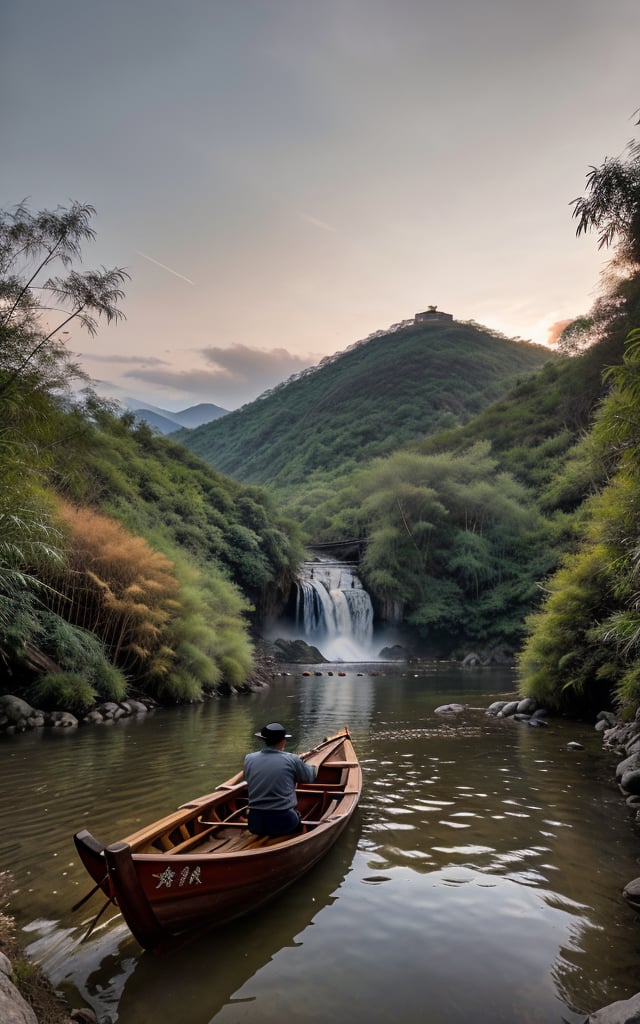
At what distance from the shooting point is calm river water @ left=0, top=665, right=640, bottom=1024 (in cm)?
338

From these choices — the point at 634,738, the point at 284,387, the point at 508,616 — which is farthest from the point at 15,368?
the point at 284,387

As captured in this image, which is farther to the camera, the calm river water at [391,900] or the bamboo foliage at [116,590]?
the bamboo foliage at [116,590]

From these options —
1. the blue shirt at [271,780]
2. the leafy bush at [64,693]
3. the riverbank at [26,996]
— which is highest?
the blue shirt at [271,780]

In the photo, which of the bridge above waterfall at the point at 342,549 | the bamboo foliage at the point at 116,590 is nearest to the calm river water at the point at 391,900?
the bamboo foliage at the point at 116,590

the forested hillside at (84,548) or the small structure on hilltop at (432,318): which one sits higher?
the small structure on hilltop at (432,318)

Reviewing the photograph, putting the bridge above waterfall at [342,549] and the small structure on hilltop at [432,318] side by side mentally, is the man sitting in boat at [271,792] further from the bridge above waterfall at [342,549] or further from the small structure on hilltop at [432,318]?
the small structure on hilltop at [432,318]

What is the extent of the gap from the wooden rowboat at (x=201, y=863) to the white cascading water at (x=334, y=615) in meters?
27.0

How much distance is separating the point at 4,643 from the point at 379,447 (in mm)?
59783

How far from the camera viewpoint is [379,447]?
69188 millimetres

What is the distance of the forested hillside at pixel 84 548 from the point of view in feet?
26.1

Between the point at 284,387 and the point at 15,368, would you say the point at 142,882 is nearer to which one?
the point at 15,368

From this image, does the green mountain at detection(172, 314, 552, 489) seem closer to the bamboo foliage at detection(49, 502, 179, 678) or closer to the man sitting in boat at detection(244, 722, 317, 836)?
the bamboo foliage at detection(49, 502, 179, 678)

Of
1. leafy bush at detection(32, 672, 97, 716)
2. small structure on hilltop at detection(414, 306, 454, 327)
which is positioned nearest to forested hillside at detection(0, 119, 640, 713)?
leafy bush at detection(32, 672, 97, 716)

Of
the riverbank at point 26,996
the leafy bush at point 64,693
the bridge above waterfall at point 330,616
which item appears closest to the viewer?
the riverbank at point 26,996
